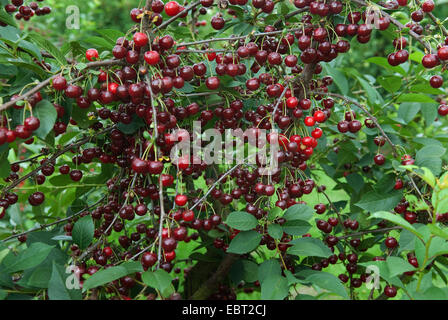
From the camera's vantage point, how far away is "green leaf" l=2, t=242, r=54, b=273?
2.96ft

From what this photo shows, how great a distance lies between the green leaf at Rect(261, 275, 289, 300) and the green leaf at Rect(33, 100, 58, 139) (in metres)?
0.59

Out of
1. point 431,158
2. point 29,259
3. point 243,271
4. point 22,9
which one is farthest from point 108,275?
point 22,9

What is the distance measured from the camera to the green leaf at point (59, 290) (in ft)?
2.77

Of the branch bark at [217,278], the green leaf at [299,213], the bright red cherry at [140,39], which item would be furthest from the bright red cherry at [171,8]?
the branch bark at [217,278]

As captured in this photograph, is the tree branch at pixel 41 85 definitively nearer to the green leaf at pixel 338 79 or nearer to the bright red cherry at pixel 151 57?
the bright red cherry at pixel 151 57

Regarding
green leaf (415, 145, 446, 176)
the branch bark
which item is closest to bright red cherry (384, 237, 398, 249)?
green leaf (415, 145, 446, 176)

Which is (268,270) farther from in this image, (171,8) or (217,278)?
(171,8)

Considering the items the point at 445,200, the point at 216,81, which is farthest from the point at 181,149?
the point at 445,200

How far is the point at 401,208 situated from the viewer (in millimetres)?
1209

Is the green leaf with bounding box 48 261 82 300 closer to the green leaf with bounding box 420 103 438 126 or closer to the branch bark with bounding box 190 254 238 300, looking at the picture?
the branch bark with bounding box 190 254 238 300

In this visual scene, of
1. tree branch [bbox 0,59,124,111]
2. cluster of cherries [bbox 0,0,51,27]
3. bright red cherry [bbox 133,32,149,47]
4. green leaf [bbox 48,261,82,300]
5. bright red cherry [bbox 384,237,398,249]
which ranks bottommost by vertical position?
bright red cherry [bbox 384,237,398,249]

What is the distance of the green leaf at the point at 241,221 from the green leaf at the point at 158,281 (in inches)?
9.0

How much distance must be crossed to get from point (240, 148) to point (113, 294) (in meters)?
0.77

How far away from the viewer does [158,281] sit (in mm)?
811
